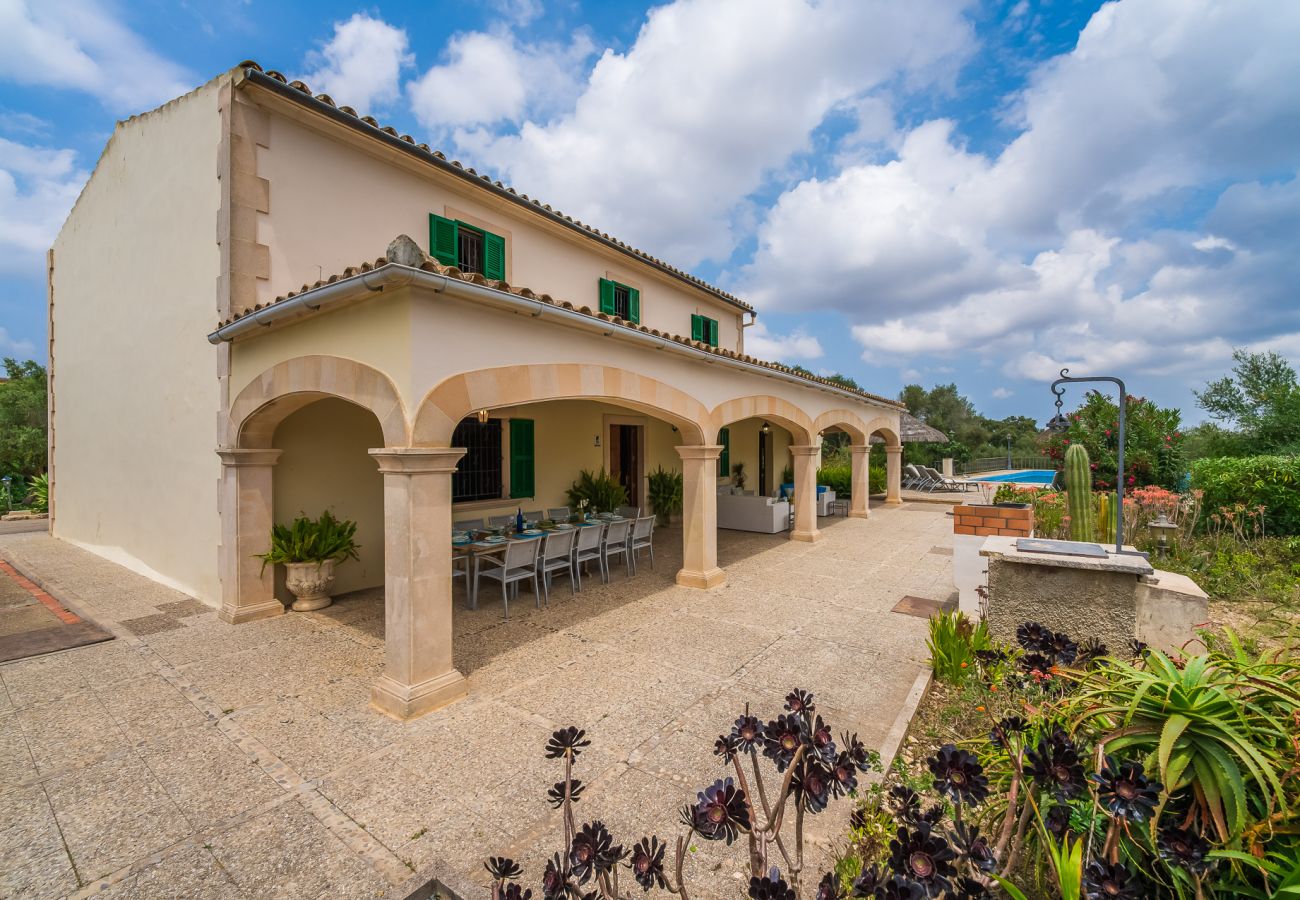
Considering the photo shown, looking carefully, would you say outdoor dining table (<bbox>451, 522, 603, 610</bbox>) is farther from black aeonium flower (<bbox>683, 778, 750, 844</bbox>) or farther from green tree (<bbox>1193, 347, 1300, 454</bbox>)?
green tree (<bbox>1193, 347, 1300, 454</bbox>)

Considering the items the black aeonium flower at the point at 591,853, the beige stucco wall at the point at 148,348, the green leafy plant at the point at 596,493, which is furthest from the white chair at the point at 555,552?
the black aeonium flower at the point at 591,853

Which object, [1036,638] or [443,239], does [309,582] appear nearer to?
[443,239]

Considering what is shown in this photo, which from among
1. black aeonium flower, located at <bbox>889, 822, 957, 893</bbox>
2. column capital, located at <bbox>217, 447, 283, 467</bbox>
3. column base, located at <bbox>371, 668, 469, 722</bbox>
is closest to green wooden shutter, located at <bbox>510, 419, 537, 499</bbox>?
column capital, located at <bbox>217, 447, 283, 467</bbox>

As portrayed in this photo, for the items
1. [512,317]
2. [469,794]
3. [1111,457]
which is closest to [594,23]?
[512,317]

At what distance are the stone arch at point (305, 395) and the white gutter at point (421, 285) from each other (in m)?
0.49

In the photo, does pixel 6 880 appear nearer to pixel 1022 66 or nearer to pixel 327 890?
pixel 327 890

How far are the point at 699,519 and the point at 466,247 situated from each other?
592cm

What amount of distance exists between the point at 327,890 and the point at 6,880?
1.69m

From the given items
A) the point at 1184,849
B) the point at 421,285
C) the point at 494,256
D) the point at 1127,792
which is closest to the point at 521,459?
the point at 494,256

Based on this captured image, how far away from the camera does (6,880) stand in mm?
2691

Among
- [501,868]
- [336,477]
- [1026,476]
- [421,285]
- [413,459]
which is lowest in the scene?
[1026,476]

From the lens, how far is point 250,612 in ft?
20.8

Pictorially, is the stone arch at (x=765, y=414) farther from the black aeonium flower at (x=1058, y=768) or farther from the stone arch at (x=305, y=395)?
the black aeonium flower at (x=1058, y=768)

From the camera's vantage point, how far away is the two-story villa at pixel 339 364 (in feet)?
14.5
